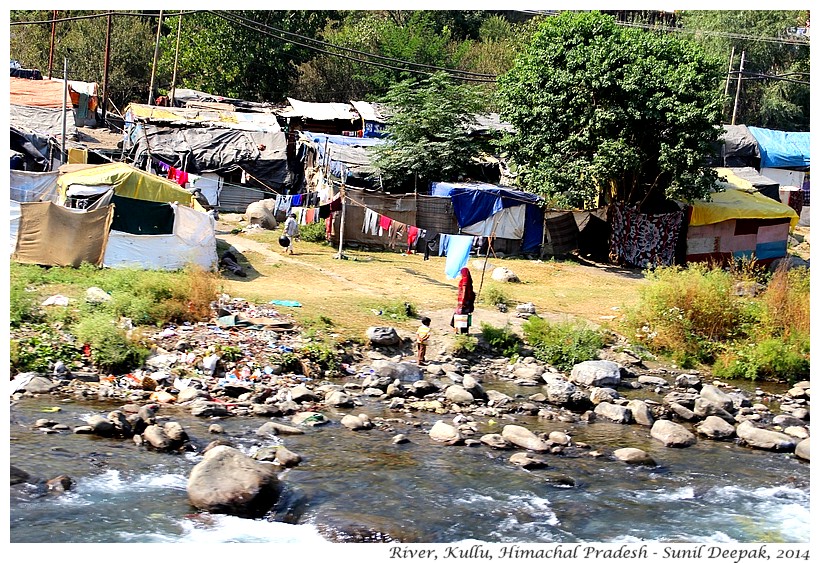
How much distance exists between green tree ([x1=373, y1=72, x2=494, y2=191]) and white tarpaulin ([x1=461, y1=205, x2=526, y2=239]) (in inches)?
70.6

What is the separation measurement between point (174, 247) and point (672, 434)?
9038mm

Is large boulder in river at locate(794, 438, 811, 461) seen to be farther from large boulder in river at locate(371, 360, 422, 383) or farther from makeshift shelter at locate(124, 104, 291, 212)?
makeshift shelter at locate(124, 104, 291, 212)

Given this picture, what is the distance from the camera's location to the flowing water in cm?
806

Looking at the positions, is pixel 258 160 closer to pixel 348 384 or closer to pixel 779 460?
pixel 348 384

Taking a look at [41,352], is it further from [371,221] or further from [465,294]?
[371,221]

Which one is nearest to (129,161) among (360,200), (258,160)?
(258,160)

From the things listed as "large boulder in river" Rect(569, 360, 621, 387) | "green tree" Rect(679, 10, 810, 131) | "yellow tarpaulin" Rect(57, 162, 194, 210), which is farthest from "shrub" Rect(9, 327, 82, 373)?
"green tree" Rect(679, 10, 810, 131)

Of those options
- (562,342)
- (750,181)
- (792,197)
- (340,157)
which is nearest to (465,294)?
(562,342)

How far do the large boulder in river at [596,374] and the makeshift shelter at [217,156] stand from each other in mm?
12302

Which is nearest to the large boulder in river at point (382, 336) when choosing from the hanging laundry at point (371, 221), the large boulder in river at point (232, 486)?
the large boulder in river at point (232, 486)

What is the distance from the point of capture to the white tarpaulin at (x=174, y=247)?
15.8m

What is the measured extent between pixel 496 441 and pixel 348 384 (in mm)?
2731

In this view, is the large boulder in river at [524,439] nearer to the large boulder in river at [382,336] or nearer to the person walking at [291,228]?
the large boulder in river at [382,336]
